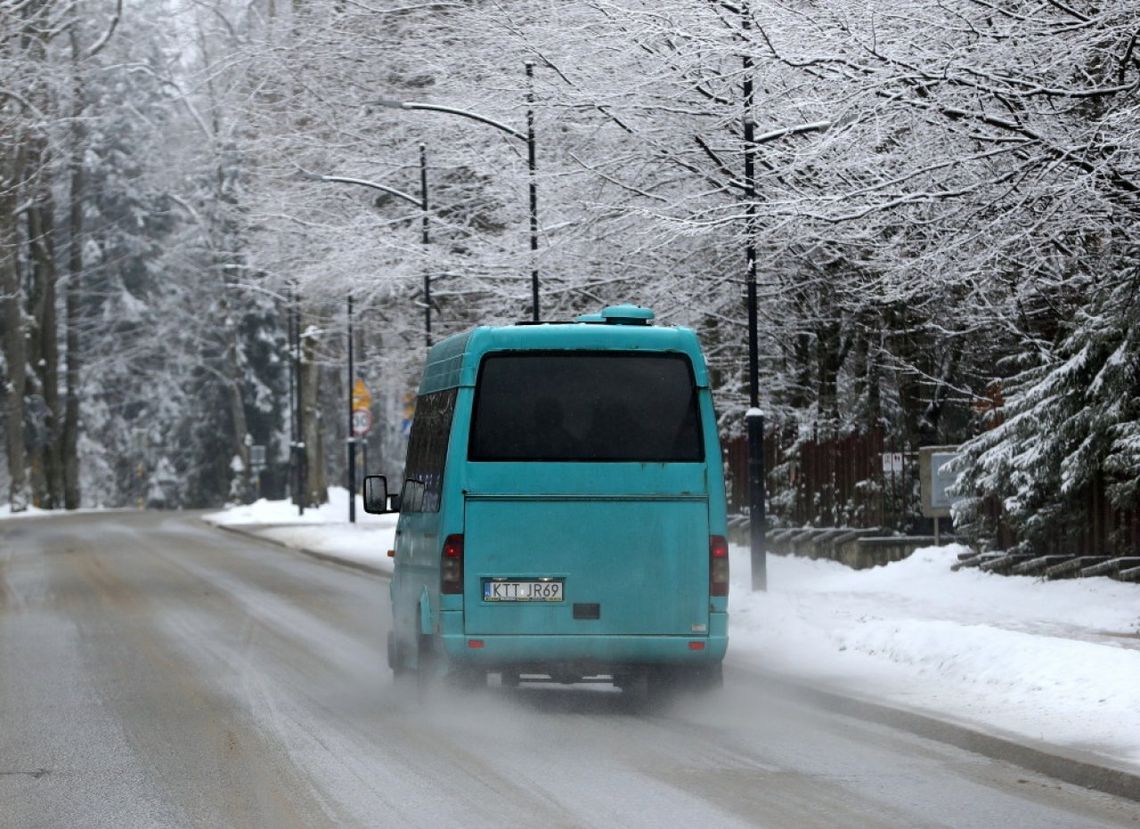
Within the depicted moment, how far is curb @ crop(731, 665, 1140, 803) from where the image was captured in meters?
10.2

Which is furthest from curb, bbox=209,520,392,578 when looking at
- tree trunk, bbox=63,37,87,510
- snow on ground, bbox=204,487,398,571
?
tree trunk, bbox=63,37,87,510

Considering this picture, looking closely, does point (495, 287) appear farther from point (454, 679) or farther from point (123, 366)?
point (123, 366)

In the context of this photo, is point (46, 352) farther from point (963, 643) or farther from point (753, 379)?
point (963, 643)

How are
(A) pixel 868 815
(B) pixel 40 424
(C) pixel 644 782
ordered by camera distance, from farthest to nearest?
(B) pixel 40 424
(C) pixel 644 782
(A) pixel 868 815

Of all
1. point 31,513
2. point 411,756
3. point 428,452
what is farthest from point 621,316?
point 31,513

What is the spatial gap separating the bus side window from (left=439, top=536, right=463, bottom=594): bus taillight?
43cm

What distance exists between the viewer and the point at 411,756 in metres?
Answer: 11.5

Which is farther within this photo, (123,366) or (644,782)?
(123,366)

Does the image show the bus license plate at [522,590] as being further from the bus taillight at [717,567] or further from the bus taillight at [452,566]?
the bus taillight at [717,567]

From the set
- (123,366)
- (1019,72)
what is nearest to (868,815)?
(1019,72)

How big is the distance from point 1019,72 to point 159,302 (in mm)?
79944

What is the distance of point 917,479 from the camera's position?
2667cm

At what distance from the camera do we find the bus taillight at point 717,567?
43.8ft

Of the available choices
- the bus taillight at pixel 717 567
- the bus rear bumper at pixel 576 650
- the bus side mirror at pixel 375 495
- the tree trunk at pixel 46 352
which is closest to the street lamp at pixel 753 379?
the bus side mirror at pixel 375 495
